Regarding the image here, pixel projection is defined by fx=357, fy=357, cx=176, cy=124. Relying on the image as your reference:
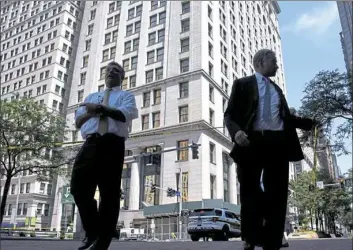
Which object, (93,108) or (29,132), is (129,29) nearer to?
(29,132)

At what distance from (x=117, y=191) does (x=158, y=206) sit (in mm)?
31932

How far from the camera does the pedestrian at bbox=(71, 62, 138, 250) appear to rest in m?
3.19

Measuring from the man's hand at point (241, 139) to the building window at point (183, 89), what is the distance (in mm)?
37232

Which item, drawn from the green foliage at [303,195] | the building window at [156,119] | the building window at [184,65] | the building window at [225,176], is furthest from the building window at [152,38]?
the green foliage at [303,195]

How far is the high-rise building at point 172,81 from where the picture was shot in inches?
1478

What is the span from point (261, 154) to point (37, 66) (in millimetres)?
62456

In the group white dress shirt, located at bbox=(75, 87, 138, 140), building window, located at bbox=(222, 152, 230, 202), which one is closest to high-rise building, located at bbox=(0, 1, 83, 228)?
building window, located at bbox=(222, 152, 230, 202)

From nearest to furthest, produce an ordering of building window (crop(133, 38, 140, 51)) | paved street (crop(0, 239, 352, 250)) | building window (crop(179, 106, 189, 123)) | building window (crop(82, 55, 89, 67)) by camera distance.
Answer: paved street (crop(0, 239, 352, 250)) → building window (crop(179, 106, 189, 123)) → building window (crop(133, 38, 140, 51)) → building window (crop(82, 55, 89, 67))

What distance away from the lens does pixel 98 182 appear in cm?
330

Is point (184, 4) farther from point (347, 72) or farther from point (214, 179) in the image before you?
point (347, 72)

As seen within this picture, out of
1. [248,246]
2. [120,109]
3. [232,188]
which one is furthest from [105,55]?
[248,246]

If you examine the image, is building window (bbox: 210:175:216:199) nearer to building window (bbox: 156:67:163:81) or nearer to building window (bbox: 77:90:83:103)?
building window (bbox: 156:67:163:81)

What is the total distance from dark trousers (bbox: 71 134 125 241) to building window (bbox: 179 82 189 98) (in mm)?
36877

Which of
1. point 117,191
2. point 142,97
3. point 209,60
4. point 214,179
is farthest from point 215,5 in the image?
point 117,191
